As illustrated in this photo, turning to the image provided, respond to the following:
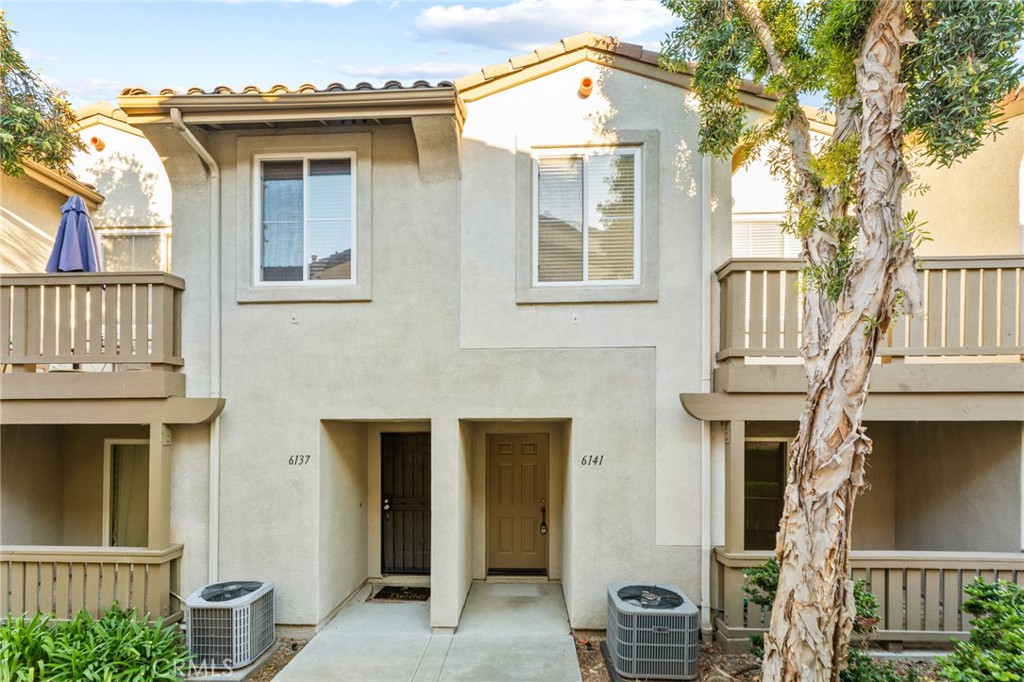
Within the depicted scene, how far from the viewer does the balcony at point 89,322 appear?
611cm

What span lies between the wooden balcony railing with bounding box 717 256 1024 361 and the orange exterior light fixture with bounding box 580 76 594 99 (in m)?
2.72

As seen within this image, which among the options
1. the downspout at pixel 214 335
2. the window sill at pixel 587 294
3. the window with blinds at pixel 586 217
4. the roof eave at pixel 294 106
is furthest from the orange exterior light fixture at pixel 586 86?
the downspout at pixel 214 335

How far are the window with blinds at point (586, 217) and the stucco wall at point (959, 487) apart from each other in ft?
15.1

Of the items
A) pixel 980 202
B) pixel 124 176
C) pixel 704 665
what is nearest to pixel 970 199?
pixel 980 202

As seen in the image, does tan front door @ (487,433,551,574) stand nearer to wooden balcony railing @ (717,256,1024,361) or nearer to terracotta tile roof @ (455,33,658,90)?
wooden balcony railing @ (717,256,1024,361)

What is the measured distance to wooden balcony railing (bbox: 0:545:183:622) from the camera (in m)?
5.94

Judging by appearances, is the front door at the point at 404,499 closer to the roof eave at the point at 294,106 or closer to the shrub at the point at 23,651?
the shrub at the point at 23,651

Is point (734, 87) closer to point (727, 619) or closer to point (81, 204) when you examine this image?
point (727, 619)

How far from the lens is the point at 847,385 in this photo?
379cm

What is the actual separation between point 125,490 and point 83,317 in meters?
3.14

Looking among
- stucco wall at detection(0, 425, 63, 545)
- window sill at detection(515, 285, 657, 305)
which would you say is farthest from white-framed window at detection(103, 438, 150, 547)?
window sill at detection(515, 285, 657, 305)

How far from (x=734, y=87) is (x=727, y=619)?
5820mm

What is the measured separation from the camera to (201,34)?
693 cm

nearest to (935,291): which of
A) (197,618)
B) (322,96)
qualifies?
(322,96)
